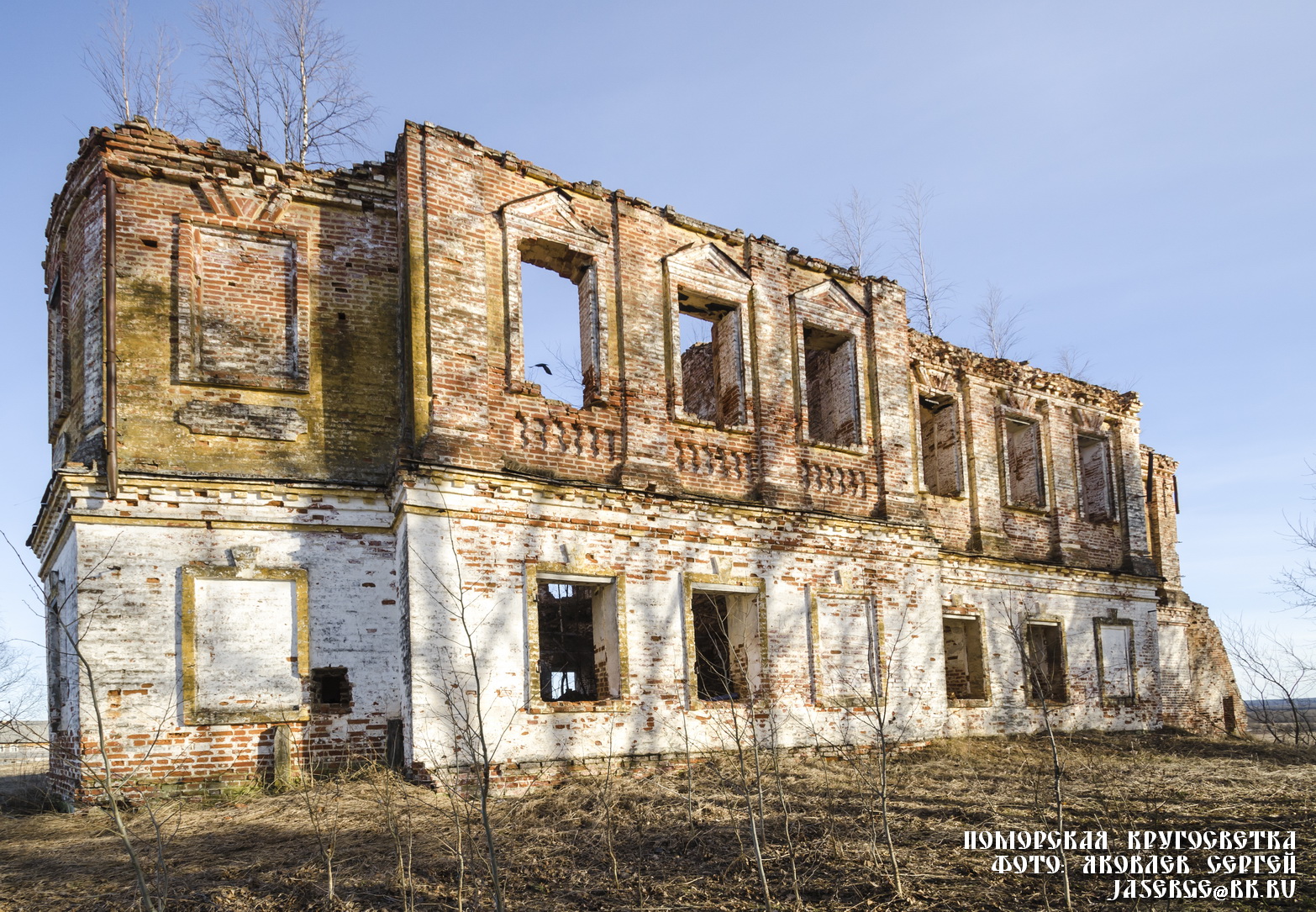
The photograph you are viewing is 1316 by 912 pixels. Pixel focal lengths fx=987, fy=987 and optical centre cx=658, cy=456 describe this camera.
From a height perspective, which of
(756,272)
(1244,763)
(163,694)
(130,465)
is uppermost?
(756,272)

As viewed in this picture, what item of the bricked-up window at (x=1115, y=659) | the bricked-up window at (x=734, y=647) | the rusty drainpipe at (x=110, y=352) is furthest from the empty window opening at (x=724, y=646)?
the bricked-up window at (x=1115, y=659)

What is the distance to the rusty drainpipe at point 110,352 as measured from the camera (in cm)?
1002

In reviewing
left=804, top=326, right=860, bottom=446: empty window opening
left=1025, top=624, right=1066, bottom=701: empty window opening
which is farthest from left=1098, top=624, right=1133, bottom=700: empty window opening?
left=804, top=326, right=860, bottom=446: empty window opening

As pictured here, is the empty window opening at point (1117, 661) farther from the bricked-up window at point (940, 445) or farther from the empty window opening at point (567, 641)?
the empty window opening at point (567, 641)

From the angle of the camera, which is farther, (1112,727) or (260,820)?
(1112,727)

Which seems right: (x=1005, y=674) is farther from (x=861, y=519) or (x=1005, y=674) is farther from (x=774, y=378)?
(x=774, y=378)

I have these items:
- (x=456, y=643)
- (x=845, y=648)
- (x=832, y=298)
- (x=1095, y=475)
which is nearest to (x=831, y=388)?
(x=832, y=298)

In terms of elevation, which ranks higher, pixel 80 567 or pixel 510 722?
pixel 80 567

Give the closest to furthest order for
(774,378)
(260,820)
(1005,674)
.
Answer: (260,820)
(774,378)
(1005,674)

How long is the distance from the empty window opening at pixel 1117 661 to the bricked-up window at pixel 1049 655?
39.9 inches

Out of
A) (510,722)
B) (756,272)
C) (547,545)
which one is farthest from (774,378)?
(510,722)

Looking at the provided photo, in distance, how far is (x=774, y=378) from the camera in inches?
541

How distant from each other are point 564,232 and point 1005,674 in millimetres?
10195

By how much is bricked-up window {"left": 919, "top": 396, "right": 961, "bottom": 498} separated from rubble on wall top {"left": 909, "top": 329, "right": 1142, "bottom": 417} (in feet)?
2.36
